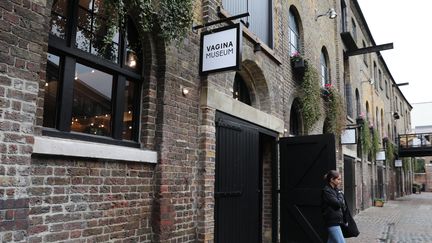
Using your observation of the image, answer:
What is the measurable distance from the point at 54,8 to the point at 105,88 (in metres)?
1.03

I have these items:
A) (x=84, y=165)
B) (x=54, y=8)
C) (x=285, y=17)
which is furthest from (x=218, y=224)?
(x=285, y=17)

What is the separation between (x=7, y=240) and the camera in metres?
3.00

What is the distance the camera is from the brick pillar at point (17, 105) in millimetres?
3049

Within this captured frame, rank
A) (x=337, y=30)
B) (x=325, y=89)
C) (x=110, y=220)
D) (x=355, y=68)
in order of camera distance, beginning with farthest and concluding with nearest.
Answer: (x=355, y=68) → (x=337, y=30) → (x=325, y=89) → (x=110, y=220)

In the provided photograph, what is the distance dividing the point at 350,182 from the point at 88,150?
13.2m

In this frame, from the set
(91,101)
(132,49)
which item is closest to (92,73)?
(91,101)

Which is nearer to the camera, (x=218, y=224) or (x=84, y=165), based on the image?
(x=84, y=165)

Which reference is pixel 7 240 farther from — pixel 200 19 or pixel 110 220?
pixel 200 19

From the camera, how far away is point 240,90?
7934 mm

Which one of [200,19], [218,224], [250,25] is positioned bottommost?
[218,224]

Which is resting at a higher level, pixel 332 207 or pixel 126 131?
pixel 126 131

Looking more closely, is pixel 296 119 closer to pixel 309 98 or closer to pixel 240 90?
pixel 309 98

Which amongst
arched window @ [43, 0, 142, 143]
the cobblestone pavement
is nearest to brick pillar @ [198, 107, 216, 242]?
arched window @ [43, 0, 142, 143]

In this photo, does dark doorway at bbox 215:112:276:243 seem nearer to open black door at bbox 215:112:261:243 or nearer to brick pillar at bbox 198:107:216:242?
open black door at bbox 215:112:261:243
